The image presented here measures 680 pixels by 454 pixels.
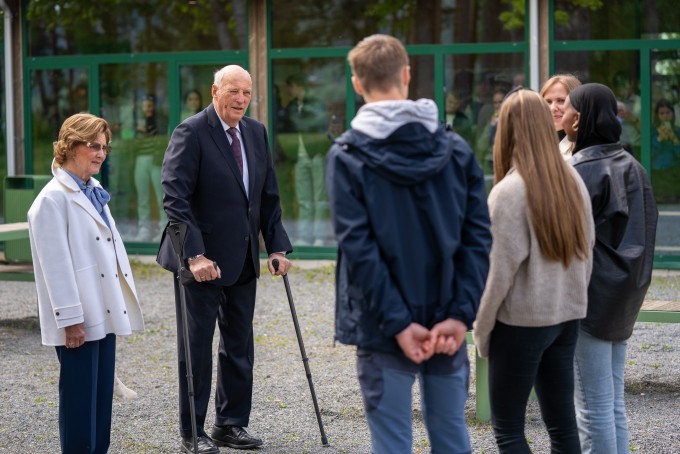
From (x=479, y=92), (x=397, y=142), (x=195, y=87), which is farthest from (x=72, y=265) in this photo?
(x=195, y=87)

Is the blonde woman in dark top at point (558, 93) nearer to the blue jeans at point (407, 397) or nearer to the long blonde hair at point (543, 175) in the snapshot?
the long blonde hair at point (543, 175)

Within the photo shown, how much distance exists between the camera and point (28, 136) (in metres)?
15.6

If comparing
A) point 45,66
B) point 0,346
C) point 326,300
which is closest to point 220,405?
point 0,346

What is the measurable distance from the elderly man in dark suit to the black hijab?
181 centimetres

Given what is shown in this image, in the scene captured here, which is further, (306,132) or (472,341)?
(306,132)

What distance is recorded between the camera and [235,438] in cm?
610

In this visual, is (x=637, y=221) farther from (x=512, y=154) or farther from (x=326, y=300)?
(x=326, y=300)

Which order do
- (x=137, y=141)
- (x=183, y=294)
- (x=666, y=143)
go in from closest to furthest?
1. (x=183, y=294)
2. (x=666, y=143)
3. (x=137, y=141)

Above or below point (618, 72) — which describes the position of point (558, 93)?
below

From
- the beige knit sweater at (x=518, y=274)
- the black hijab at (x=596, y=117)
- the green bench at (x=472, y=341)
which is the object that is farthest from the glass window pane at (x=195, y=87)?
the beige knit sweater at (x=518, y=274)

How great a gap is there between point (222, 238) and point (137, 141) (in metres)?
9.65

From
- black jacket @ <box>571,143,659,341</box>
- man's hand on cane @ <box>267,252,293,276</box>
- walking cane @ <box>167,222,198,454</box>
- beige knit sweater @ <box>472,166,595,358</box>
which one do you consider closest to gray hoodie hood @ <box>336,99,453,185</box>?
beige knit sweater @ <box>472,166,595,358</box>

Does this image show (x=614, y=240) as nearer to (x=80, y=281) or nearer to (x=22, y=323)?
(x=80, y=281)

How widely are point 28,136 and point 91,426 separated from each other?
11.2 metres
